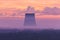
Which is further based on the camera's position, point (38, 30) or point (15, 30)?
point (38, 30)

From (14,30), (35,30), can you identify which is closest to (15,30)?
(14,30)

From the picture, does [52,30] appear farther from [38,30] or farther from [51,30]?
[38,30]

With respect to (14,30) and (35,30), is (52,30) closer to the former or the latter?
(35,30)

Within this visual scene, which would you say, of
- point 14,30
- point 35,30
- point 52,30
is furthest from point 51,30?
point 14,30

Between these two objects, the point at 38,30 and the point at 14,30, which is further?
the point at 38,30

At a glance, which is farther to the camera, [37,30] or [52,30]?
[37,30]

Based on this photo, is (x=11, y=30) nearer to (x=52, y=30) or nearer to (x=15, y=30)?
(x=15, y=30)

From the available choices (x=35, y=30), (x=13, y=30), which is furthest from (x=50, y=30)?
(x=13, y=30)
